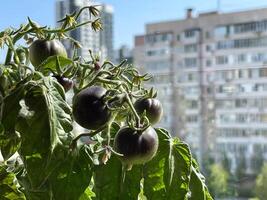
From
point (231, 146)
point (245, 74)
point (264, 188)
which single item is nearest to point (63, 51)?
point (264, 188)

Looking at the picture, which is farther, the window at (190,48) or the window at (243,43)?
the window at (190,48)

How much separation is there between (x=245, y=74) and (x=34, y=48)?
448cm

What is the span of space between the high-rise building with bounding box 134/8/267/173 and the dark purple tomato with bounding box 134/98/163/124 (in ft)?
14.6

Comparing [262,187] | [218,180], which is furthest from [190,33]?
[262,187]

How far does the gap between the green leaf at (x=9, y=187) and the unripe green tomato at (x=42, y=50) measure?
6 cm

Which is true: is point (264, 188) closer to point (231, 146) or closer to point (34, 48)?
point (231, 146)

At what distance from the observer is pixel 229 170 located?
5.37 metres

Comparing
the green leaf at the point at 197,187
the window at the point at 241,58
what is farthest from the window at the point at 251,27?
the green leaf at the point at 197,187

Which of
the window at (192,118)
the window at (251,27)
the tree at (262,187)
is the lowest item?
the tree at (262,187)

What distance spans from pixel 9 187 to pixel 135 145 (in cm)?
6

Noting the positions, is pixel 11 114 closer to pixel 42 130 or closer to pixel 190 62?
pixel 42 130

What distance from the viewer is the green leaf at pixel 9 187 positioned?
262mm

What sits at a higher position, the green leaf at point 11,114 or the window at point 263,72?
the window at point 263,72

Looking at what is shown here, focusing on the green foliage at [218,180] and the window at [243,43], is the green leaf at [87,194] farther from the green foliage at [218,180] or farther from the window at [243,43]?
the window at [243,43]
